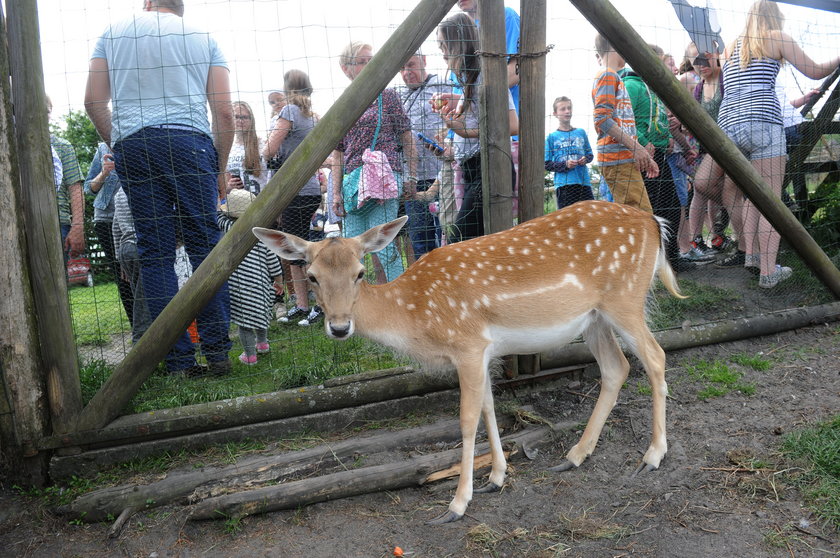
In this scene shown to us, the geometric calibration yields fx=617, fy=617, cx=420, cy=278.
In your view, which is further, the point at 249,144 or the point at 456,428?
the point at 249,144

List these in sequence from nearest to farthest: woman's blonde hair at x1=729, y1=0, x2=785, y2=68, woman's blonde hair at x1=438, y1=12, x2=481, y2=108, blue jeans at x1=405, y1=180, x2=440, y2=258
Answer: woman's blonde hair at x1=438, y1=12, x2=481, y2=108 < blue jeans at x1=405, y1=180, x2=440, y2=258 < woman's blonde hair at x1=729, y1=0, x2=785, y2=68

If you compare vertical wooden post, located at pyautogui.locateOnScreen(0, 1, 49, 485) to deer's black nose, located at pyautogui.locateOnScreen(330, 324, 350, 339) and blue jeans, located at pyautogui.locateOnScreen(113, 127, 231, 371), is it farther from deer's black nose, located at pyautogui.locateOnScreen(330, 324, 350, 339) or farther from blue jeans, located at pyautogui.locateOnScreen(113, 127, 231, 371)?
deer's black nose, located at pyautogui.locateOnScreen(330, 324, 350, 339)

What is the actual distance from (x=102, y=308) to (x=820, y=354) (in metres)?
7.12

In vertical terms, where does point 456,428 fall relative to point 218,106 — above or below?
below

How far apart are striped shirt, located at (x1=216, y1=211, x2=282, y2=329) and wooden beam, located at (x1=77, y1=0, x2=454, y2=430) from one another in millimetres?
1396

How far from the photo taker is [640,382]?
458cm

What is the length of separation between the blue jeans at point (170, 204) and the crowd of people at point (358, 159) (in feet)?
0.03

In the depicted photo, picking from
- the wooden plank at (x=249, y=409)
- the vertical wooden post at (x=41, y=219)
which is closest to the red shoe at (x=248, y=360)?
the wooden plank at (x=249, y=409)

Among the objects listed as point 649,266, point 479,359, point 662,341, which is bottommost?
point 662,341

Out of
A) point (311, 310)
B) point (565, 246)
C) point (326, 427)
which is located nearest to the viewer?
point (565, 246)

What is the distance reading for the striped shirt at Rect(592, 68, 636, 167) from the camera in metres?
5.29

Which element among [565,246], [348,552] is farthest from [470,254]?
[348,552]

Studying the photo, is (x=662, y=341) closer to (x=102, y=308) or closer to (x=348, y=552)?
(x=348, y=552)

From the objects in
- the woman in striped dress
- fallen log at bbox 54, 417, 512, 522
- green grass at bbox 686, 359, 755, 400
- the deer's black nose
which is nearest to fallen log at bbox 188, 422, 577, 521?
fallen log at bbox 54, 417, 512, 522
